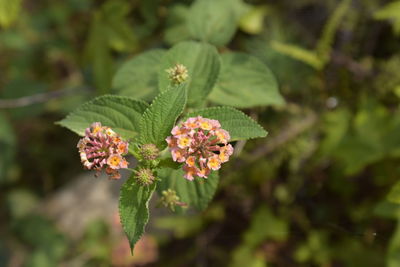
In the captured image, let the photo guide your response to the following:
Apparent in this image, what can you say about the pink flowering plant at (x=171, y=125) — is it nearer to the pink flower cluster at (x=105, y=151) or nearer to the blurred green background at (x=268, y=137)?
the pink flower cluster at (x=105, y=151)

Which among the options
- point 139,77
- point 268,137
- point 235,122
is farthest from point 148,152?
point 268,137

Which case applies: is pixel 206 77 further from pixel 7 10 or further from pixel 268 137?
pixel 7 10

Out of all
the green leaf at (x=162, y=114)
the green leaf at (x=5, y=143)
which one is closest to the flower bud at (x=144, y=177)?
the green leaf at (x=162, y=114)

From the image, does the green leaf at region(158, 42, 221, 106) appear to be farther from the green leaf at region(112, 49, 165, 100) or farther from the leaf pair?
the green leaf at region(112, 49, 165, 100)

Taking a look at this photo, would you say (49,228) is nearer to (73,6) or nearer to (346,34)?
(73,6)

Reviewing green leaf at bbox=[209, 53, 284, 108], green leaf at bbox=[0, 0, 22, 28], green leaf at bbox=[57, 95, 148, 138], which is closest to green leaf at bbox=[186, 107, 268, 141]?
green leaf at bbox=[57, 95, 148, 138]

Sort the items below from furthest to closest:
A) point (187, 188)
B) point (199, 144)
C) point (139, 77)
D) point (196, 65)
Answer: point (139, 77), point (196, 65), point (187, 188), point (199, 144)

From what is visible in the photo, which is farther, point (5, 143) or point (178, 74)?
point (5, 143)
